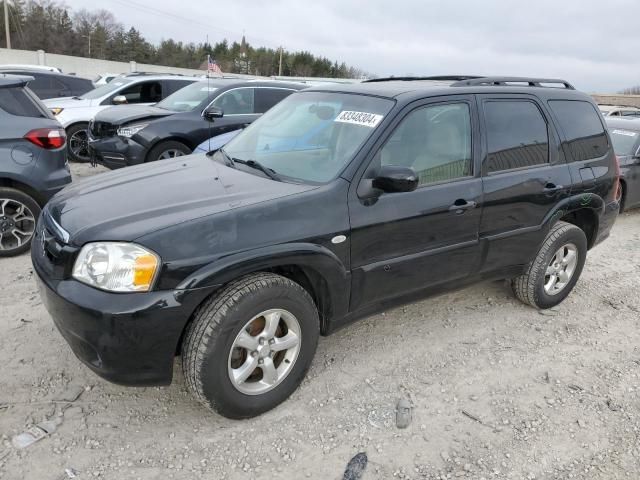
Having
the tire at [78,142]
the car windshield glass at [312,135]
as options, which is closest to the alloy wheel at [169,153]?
the tire at [78,142]

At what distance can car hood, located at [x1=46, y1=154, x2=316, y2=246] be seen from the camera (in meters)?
2.47

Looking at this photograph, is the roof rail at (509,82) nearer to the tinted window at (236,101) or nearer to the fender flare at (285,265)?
the fender flare at (285,265)

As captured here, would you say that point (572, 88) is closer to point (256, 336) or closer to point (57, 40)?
point (256, 336)

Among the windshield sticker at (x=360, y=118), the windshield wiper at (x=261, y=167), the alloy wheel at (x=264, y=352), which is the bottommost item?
the alloy wheel at (x=264, y=352)

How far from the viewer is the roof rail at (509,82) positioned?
3656 mm

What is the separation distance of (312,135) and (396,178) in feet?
2.75

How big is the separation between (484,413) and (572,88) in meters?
2.99

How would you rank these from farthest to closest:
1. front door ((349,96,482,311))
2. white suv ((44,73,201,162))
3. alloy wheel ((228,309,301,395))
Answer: white suv ((44,73,201,162)) < front door ((349,96,482,311)) < alloy wheel ((228,309,301,395))

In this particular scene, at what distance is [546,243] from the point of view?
402 cm

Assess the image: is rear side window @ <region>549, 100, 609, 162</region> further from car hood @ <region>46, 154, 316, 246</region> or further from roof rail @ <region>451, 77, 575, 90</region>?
car hood @ <region>46, 154, 316, 246</region>

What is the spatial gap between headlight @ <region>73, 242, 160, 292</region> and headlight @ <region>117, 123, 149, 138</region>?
17.8ft

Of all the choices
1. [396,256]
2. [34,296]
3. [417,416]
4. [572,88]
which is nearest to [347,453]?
[417,416]

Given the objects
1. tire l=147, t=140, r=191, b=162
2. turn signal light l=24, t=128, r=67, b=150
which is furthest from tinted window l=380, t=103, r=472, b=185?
tire l=147, t=140, r=191, b=162

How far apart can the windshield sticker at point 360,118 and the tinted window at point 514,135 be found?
0.92 metres
